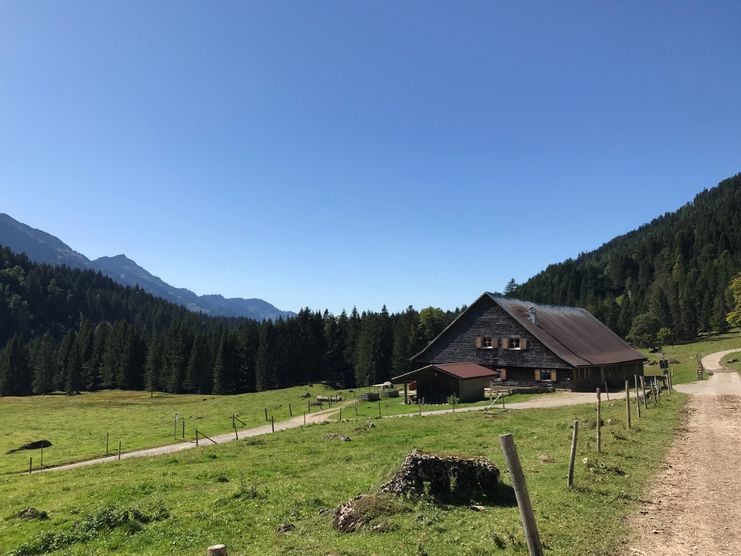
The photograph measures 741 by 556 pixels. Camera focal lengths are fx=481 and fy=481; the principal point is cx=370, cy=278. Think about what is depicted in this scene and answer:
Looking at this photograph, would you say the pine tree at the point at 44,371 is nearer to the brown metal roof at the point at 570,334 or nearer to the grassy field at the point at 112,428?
the grassy field at the point at 112,428

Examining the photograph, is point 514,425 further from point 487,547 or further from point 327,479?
point 487,547

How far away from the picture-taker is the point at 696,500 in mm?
14453

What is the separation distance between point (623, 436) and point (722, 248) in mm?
219569

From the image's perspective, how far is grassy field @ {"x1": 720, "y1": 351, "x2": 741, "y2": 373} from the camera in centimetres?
7276

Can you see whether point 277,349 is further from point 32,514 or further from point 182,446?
point 32,514

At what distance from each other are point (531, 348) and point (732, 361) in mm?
44161

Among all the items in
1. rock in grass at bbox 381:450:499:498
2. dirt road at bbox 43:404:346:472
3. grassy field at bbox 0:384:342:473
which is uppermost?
rock in grass at bbox 381:450:499:498

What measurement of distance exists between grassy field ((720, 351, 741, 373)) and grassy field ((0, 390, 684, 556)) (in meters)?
55.0

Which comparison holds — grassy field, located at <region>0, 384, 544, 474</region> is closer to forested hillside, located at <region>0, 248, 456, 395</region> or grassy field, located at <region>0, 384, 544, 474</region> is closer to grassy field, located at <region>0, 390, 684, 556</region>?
grassy field, located at <region>0, 390, 684, 556</region>

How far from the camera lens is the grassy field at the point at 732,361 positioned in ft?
239

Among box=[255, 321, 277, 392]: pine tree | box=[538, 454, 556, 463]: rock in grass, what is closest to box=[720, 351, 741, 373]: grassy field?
box=[538, 454, 556, 463]: rock in grass

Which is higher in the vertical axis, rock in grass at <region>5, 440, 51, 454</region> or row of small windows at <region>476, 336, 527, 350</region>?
row of small windows at <region>476, 336, 527, 350</region>

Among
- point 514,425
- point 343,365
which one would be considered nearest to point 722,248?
point 343,365

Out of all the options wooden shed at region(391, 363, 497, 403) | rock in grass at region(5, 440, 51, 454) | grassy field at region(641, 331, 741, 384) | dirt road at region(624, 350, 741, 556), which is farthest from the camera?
grassy field at region(641, 331, 741, 384)
